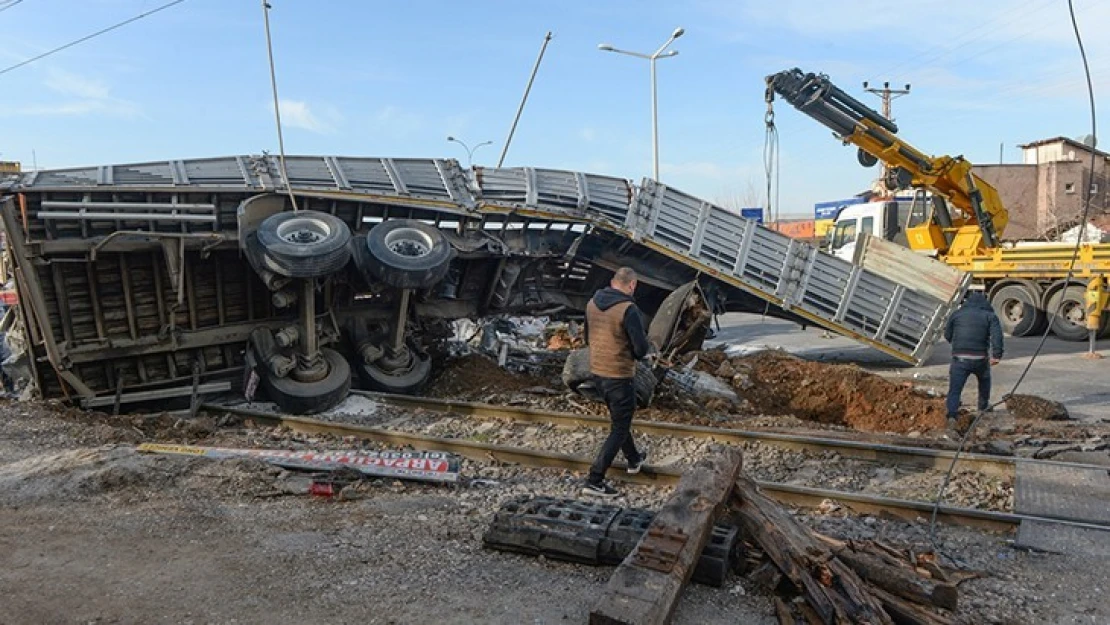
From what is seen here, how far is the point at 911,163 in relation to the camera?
48.5 feet

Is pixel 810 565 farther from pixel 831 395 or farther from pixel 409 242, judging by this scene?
pixel 831 395

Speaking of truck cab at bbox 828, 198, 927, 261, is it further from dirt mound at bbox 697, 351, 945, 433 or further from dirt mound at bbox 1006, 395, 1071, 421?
dirt mound at bbox 1006, 395, 1071, 421

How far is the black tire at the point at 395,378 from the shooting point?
9703mm

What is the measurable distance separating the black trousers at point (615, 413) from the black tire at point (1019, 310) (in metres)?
12.9

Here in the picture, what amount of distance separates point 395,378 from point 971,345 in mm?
6471

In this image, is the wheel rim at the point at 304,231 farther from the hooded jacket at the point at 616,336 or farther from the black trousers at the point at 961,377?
the black trousers at the point at 961,377

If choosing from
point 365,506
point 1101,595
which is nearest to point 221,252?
point 365,506

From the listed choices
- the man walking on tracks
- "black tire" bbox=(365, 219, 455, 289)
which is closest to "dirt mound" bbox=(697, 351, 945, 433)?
the man walking on tracks

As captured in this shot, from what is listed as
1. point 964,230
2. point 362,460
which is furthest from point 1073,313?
point 362,460

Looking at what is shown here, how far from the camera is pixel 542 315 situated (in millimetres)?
11625

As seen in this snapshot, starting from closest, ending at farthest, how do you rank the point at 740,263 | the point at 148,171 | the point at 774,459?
the point at 774,459 → the point at 148,171 → the point at 740,263

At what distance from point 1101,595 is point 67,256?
28.2 ft

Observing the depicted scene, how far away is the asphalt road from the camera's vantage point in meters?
10.1

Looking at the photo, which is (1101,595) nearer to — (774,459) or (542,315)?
(774,459)
